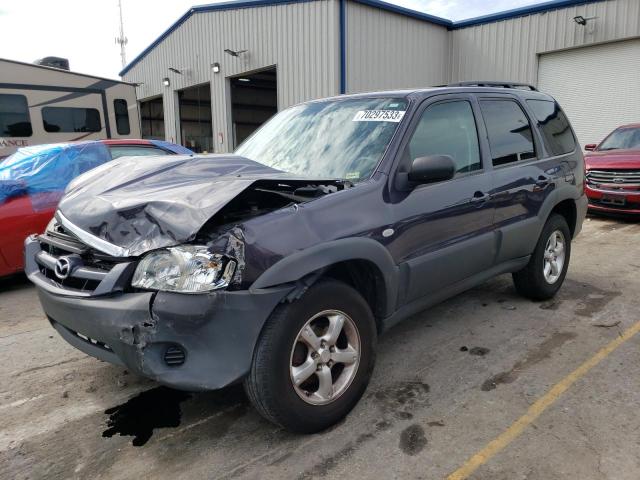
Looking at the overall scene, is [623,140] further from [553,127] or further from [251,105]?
[251,105]

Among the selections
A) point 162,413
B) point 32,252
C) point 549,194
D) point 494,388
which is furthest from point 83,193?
point 549,194

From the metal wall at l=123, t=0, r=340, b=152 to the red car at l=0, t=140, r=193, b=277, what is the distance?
9027mm

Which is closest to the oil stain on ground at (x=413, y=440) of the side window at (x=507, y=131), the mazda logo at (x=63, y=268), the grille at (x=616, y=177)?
the mazda logo at (x=63, y=268)

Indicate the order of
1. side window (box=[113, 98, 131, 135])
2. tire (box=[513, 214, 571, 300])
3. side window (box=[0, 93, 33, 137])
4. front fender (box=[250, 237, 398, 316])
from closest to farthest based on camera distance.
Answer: front fender (box=[250, 237, 398, 316]) → tire (box=[513, 214, 571, 300]) → side window (box=[0, 93, 33, 137]) → side window (box=[113, 98, 131, 135])

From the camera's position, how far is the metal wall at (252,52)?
13992 millimetres

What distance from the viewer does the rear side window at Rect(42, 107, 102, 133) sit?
1159cm

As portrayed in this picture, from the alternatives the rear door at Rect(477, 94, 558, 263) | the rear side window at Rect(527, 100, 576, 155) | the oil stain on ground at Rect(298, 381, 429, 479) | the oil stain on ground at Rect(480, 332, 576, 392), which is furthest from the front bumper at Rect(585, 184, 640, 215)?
the oil stain on ground at Rect(298, 381, 429, 479)

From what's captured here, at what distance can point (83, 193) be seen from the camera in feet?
9.85

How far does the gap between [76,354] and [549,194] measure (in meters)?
4.04

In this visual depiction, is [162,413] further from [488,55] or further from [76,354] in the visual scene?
[488,55]

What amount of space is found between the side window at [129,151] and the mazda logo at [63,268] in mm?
3941

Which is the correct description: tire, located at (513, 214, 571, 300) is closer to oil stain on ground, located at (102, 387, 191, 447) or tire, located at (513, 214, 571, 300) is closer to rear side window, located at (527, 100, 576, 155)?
rear side window, located at (527, 100, 576, 155)

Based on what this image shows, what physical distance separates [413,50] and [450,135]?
13462mm

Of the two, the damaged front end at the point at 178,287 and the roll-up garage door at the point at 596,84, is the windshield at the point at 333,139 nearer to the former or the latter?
the damaged front end at the point at 178,287
